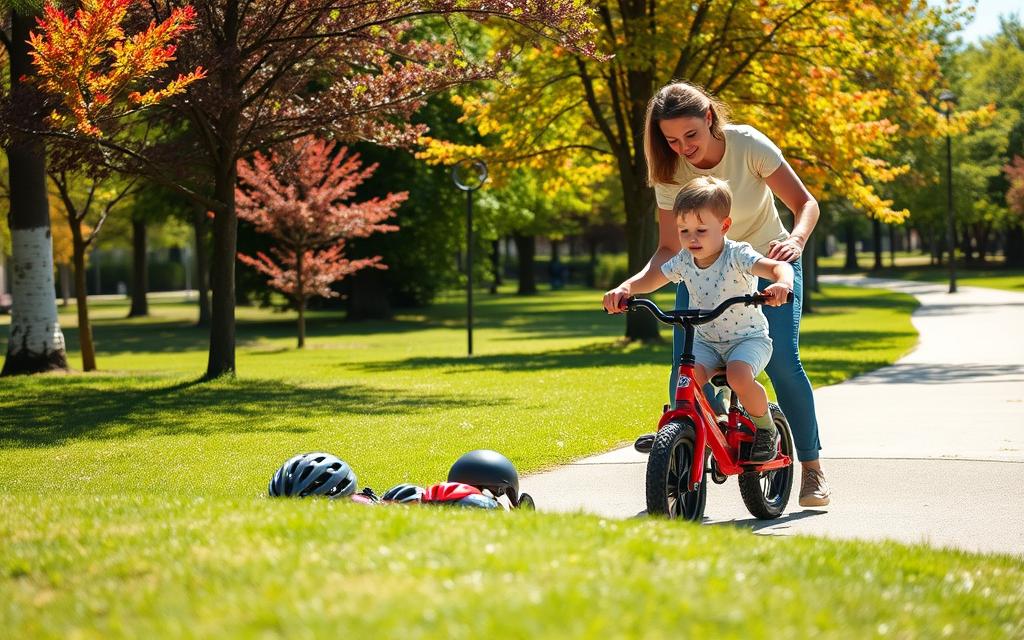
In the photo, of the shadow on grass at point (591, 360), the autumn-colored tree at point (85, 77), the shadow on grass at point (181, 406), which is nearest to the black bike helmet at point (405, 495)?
the shadow on grass at point (181, 406)

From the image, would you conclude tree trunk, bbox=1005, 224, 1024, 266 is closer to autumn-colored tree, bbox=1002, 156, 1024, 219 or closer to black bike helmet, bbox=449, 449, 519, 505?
autumn-colored tree, bbox=1002, 156, 1024, 219

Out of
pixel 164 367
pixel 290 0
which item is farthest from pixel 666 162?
pixel 164 367

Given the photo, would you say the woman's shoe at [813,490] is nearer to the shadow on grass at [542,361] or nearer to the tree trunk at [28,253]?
the shadow on grass at [542,361]

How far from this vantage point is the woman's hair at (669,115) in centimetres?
635

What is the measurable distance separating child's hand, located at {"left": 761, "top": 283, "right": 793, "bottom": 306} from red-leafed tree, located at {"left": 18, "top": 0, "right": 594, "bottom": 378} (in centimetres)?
932

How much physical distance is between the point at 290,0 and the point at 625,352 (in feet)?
30.6

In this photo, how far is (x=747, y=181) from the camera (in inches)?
261

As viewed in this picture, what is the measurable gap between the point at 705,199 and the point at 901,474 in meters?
3.06

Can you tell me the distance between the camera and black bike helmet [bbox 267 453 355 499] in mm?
6301

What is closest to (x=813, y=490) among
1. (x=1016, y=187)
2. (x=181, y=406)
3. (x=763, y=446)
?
(x=763, y=446)

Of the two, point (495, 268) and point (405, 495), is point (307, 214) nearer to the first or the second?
point (405, 495)

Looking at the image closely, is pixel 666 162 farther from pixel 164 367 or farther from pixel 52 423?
pixel 164 367

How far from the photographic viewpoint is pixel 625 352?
21688 millimetres

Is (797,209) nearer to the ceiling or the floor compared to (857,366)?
nearer to the ceiling
